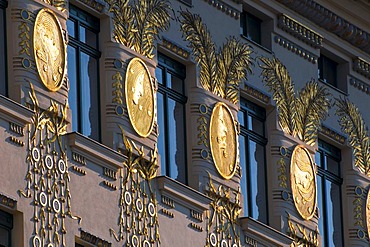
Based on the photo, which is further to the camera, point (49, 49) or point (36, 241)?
point (49, 49)

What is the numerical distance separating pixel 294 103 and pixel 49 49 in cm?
671

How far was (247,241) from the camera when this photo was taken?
36656mm

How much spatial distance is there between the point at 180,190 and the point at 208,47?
2.86 meters

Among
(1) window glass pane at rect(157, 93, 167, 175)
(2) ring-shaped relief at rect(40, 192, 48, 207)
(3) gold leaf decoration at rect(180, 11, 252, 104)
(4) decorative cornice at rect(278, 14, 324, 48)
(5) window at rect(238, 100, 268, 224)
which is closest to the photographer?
(2) ring-shaped relief at rect(40, 192, 48, 207)

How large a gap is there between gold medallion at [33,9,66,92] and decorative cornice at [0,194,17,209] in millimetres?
1963

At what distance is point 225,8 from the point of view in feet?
124

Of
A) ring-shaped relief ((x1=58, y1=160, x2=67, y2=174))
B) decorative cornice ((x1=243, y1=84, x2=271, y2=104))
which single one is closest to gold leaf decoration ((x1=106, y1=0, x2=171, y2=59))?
decorative cornice ((x1=243, y1=84, x2=271, y2=104))

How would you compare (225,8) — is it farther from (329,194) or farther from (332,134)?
(329,194)

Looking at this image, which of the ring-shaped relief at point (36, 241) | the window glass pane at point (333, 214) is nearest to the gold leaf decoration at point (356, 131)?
the window glass pane at point (333, 214)

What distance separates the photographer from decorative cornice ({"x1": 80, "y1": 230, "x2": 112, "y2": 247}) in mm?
33000

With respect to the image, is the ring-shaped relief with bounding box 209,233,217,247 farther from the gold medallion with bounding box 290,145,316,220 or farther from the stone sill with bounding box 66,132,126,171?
the gold medallion with bounding box 290,145,316,220

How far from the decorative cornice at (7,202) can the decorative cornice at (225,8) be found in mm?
6761

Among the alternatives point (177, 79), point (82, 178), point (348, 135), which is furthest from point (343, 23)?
point (82, 178)

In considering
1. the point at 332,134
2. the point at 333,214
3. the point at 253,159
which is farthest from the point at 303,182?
the point at 332,134
